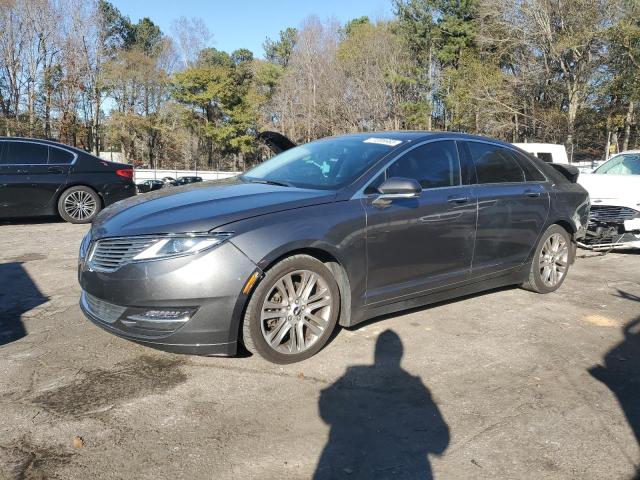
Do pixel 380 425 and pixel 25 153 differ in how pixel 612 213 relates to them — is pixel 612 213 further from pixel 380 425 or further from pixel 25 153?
pixel 25 153

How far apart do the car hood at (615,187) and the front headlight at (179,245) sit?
253 inches

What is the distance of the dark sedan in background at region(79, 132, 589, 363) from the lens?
3.17 metres

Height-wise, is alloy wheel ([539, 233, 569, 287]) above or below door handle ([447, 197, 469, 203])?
below

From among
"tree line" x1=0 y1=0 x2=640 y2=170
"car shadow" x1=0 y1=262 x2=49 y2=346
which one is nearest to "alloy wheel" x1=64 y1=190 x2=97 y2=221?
"car shadow" x1=0 y1=262 x2=49 y2=346

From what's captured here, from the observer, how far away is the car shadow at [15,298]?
396 centimetres

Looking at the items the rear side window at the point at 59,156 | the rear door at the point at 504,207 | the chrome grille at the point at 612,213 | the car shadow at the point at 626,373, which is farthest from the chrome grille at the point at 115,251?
the chrome grille at the point at 612,213

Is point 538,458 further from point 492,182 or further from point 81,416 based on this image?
point 492,182

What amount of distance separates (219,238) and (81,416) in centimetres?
122

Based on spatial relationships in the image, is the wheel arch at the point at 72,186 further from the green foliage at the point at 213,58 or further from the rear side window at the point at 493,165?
the green foliage at the point at 213,58

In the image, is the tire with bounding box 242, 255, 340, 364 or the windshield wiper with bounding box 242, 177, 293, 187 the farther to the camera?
the windshield wiper with bounding box 242, 177, 293, 187

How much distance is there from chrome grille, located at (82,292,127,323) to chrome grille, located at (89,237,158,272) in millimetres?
232

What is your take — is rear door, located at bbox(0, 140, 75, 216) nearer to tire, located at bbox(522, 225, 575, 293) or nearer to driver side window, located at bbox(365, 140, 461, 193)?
driver side window, located at bbox(365, 140, 461, 193)

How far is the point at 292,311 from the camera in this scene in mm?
3467

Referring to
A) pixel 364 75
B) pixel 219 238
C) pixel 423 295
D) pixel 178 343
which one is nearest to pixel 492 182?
pixel 423 295
